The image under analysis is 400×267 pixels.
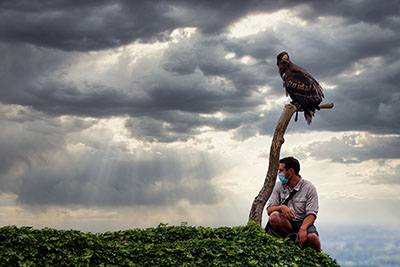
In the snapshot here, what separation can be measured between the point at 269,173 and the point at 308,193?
1.46 meters

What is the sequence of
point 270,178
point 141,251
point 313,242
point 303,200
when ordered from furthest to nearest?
1. point 270,178
2. point 303,200
3. point 313,242
4. point 141,251

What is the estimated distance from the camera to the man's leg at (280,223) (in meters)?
8.77

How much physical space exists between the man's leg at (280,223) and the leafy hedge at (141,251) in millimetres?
322

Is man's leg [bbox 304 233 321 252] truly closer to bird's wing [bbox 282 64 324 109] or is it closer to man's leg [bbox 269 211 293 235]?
man's leg [bbox 269 211 293 235]

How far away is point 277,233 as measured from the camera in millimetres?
8914

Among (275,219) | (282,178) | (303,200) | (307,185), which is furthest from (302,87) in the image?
(275,219)

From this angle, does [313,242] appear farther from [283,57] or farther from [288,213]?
[283,57]

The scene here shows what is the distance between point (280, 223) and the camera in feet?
28.8

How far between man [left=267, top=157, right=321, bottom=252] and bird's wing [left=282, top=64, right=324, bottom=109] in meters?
2.27

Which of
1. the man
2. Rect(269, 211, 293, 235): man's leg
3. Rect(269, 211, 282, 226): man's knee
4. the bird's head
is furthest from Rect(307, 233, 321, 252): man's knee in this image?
the bird's head

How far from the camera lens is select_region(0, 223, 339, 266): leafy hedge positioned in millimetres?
6875

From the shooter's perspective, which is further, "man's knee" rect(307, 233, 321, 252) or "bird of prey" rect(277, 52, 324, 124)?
"bird of prey" rect(277, 52, 324, 124)

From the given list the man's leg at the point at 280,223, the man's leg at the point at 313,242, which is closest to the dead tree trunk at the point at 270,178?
the man's leg at the point at 280,223

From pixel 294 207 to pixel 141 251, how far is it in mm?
3497
